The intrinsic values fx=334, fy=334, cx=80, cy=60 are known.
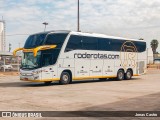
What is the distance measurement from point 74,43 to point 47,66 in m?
2.84

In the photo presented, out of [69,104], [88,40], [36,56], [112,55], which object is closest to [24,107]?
[69,104]

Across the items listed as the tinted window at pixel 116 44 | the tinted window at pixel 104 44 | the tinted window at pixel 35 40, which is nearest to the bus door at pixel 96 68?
the tinted window at pixel 104 44

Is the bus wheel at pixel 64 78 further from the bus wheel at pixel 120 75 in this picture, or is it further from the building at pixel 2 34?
the building at pixel 2 34

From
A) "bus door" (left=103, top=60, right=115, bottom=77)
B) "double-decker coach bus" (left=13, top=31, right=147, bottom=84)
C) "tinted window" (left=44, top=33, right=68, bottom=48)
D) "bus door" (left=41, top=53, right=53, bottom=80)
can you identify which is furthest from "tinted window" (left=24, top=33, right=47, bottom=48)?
"bus door" (left=103, top=60, right=115, bottom=77)

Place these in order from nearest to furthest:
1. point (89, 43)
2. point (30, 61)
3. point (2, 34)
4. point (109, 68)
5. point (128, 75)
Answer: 1. point (30, 61)
2. point (89, 43)
3. point (109, 68)
4. point (128, 75)
5. point (2, 34)

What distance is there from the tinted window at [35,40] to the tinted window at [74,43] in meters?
1.95

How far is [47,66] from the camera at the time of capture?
21078mm

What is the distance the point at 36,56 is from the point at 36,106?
9396mm

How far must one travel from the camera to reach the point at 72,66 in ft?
75.3

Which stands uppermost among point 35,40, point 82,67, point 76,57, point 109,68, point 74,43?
point 35,40

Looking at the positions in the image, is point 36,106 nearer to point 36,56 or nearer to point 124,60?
point 36,56

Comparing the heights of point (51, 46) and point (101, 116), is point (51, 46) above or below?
above

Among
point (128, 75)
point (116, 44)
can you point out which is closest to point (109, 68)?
point (116, 44)

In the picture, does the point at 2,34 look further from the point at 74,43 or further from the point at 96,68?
the point at 74,43
